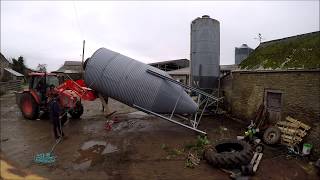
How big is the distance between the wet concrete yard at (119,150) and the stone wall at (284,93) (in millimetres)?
1270

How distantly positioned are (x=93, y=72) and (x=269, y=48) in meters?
8.98

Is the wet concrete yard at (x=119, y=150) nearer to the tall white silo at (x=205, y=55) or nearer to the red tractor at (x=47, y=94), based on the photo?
the red tractor at (x=47, y=94)

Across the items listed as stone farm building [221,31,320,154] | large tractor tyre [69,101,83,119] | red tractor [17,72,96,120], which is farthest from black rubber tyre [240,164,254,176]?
large tractor tyre [69,101,83,119]

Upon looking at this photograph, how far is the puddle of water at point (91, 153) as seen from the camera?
9.16 meters

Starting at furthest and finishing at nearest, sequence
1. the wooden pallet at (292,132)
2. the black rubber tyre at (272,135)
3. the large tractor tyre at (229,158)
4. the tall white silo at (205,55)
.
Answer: the tall white silo at (205,55)
the black rubber tyre at (272,135)
the wooden pallet at (292,132)
the large tractor tyre at (229,158)

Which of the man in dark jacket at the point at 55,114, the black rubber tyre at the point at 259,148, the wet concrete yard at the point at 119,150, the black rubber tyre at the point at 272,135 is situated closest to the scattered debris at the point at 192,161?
the wet concrete yard at the point at 119,150

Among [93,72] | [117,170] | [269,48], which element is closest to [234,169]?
[117,170]

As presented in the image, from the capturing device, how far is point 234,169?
9008 mm

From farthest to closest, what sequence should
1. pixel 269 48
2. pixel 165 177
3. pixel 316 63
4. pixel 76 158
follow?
pixel 269 48 < pixel 316 63 < pixel 76 158 < pixel 165 177

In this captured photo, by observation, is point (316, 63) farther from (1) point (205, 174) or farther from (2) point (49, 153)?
(2) point (49, 153)

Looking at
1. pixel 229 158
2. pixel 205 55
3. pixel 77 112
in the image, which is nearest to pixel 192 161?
pixel 229 158

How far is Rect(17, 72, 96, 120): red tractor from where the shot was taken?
46.3 ft

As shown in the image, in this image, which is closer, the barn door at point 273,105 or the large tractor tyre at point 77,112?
the barn door at point 273,105

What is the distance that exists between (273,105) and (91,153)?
26.1 ft
